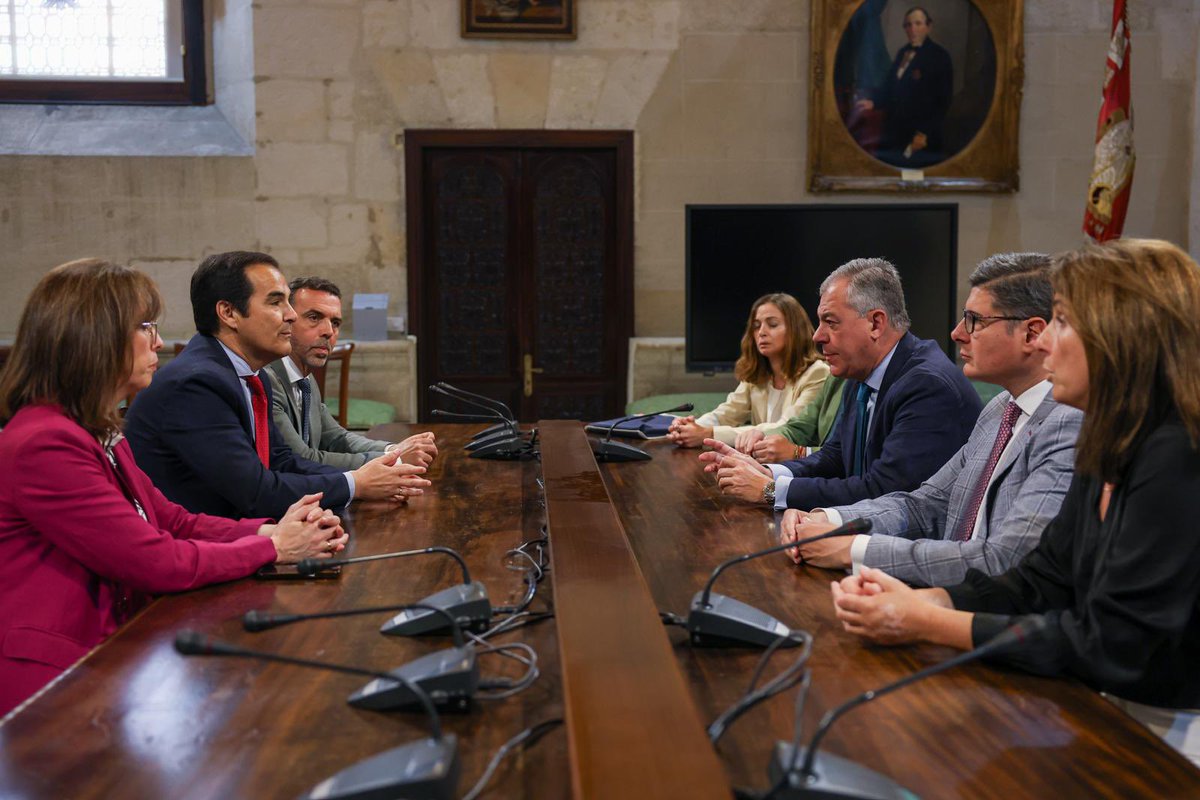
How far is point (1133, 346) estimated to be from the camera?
1733 millimetres

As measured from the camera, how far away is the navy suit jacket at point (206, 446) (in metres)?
2.88

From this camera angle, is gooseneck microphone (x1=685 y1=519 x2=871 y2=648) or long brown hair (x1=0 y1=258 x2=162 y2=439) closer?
gooseneck microphone (x1=685 y1=519 x2=871 y2=648)

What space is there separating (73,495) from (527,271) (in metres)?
5.63

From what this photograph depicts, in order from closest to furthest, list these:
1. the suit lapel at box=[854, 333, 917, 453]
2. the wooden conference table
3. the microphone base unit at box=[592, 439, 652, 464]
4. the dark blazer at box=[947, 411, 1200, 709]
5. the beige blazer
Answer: the wooden conference table < the dark blazer at box=[947, 411, 1200, 709] < the suit lapel at box=[854, 333, 917, 453] < the microphone base unit at box=[592, 439, 652, 464] < the beige blazer

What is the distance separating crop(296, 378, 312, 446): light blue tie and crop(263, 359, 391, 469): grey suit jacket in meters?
0.02

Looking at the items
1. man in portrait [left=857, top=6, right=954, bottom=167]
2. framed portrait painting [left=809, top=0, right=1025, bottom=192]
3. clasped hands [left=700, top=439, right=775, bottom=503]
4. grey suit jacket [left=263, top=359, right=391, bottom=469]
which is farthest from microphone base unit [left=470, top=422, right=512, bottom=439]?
man in portrait [left=857, top=6, right=954, bottom=167]

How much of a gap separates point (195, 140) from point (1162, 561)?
6791 millimetres

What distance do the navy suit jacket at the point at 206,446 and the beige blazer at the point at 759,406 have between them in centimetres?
195

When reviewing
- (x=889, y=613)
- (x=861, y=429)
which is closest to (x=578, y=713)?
(x=889, y=613)

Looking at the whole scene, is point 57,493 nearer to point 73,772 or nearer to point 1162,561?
point 73,772

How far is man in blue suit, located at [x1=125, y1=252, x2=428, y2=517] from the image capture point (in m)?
2.89

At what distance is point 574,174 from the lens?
24.8 ft

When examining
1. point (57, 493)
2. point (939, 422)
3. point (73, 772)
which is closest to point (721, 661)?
point (73, 772)

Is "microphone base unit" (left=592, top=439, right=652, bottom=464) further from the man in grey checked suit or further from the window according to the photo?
the window
